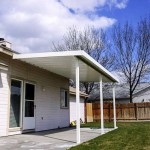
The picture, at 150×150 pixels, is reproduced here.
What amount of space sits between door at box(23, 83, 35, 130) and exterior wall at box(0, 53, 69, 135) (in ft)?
1.03

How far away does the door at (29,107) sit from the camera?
12.8 meters

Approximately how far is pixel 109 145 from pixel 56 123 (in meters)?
7.71

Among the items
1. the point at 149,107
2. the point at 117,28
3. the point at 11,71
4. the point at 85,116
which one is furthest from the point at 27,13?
the point at 117,28

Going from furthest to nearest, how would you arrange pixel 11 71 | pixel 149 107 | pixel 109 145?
pixel 149 107 → pixel 11 71 → pixel 109 145

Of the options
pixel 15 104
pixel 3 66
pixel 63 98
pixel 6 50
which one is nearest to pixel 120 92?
pixel 63 98

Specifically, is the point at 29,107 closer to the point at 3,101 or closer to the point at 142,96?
the point at 3,101

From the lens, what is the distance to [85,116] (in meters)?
27.6

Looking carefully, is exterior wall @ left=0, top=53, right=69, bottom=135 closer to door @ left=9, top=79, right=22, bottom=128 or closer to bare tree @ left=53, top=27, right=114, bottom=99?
door @ left=9, top=79, right=22, bottom=128

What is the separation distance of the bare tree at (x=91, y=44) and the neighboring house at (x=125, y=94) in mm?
2468

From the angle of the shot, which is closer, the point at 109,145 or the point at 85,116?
the point at 109,145

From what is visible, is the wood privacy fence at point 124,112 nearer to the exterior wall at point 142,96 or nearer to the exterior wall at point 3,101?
the exterior wall at point 142,96

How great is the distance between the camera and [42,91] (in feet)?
48.4

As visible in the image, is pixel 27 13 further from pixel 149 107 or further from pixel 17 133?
pixel 149 107

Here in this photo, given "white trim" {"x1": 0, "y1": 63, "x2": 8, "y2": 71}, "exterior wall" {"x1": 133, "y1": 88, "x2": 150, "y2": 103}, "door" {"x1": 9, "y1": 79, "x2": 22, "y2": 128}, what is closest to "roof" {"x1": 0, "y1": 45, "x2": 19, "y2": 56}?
"white trim" {"x1": 0, "y1": 63, "x2": 8, "y2": 71}
